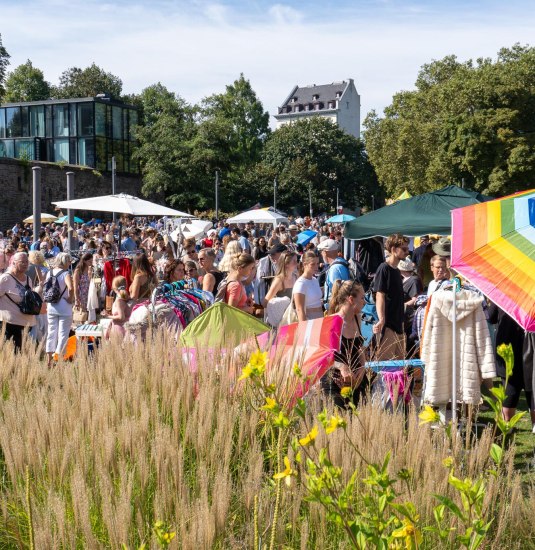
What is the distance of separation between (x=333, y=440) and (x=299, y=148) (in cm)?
7426

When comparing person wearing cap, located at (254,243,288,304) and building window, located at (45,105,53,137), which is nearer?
person wearing cap, located at (254,243,288,304)

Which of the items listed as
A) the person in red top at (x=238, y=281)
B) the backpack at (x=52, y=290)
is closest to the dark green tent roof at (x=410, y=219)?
the person in red top at (x=238, y=281)

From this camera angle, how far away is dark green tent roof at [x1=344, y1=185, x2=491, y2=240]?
11414mm

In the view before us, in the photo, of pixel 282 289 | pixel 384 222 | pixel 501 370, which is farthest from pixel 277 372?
pixel 384 222

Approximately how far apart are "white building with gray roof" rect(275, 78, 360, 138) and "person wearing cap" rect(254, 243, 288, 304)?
10950 centimetres

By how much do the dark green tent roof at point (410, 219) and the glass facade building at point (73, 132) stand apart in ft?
144

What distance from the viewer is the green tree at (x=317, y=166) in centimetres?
7450

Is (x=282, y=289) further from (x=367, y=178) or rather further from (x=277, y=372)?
(x=367, y=178)

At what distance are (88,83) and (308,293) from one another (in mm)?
76462

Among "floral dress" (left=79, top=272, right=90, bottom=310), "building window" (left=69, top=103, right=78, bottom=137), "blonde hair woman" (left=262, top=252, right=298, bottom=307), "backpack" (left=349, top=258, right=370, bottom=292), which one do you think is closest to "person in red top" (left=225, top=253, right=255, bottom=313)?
"blonde hair woman" (left=262, top=252, right=298, bottom=307)

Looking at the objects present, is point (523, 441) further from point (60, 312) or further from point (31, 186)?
point (31, 186)

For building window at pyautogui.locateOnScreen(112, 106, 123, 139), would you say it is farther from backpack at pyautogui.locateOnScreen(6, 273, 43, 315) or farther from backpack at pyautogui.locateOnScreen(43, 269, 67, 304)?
backpack at pyautogui.locateOnScreen(6, 273, 43, 315)

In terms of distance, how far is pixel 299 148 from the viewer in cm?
7650

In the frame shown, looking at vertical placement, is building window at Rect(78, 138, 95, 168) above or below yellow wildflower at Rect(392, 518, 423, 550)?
above
